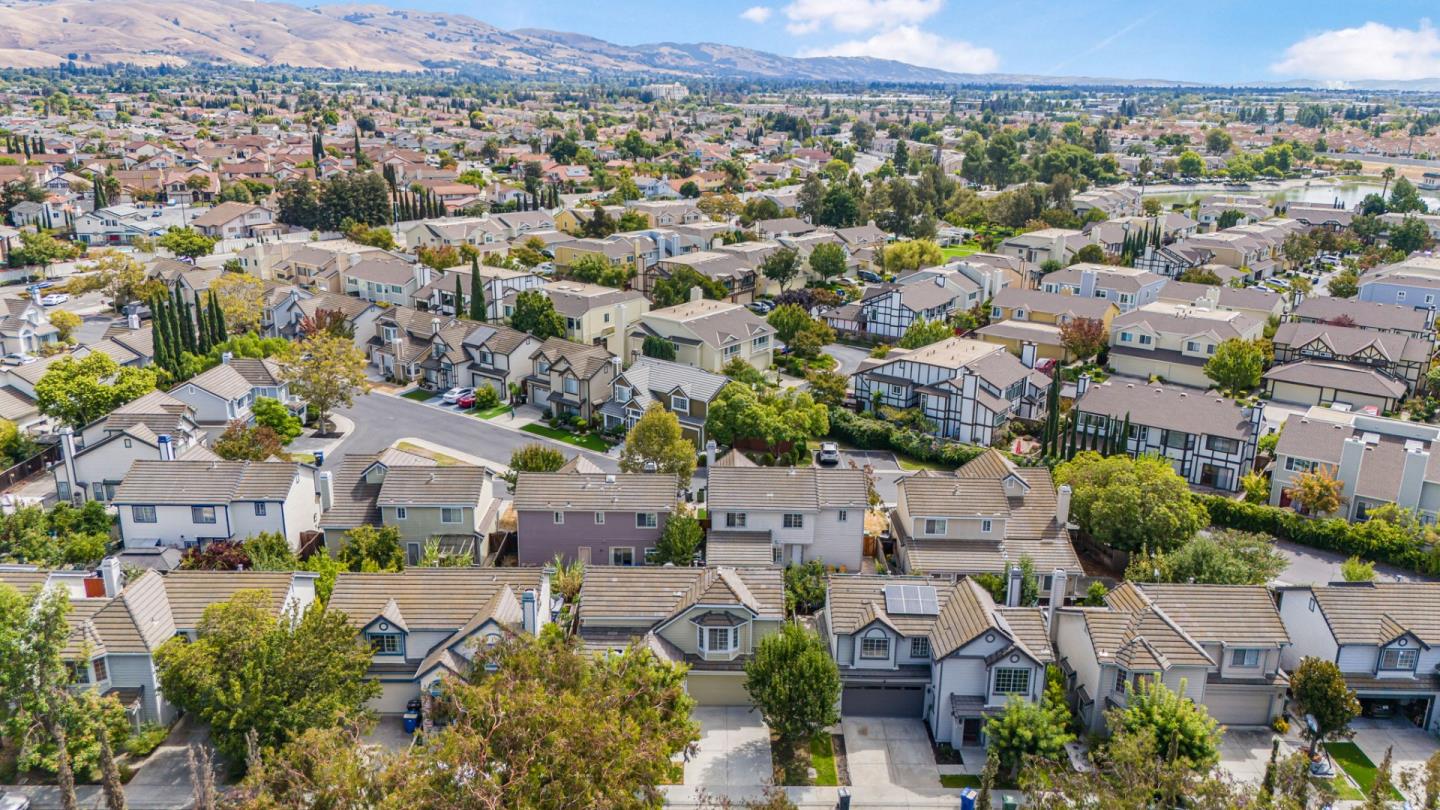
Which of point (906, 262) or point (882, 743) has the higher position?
→ point (906, 262)

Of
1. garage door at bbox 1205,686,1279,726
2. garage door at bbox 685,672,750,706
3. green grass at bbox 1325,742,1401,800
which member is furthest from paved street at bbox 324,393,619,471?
green grass at bbox 1325,742,1401,800

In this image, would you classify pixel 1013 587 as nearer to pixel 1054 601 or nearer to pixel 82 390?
pixel 1054 601

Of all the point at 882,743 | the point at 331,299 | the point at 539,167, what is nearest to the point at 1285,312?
the point at 882,743

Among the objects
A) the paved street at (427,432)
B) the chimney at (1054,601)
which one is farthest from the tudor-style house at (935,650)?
the paved street at (427,432)

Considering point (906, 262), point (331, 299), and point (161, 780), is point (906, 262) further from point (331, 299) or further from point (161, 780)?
point (161, 780)

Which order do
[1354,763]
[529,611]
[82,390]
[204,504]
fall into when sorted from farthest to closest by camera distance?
[82,390]
[204,504]
[529,611]
[1354,763]

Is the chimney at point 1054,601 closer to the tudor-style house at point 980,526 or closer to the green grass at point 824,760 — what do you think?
the tudor-style house at point 980,526

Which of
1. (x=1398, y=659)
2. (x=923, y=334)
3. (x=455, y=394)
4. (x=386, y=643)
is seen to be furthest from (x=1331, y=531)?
(x=455, y=394)
